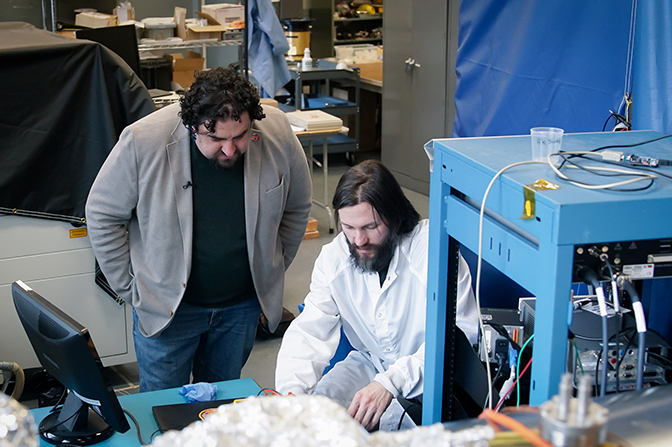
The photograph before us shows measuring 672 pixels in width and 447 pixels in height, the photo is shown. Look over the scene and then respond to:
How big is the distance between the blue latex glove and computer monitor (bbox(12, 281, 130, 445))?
22 cm


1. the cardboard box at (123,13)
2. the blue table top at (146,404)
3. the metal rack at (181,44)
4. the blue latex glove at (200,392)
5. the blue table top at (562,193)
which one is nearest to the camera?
the blue table top at (562,193)

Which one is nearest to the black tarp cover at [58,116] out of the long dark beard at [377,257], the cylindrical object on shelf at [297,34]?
the long dark beard at [377,257]

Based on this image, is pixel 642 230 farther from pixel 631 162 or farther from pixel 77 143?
pixel 77 143

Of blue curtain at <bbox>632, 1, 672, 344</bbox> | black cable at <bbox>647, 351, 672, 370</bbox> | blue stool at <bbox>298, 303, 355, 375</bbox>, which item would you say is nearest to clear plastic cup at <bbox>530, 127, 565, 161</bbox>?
black cable at <bbox>647, 351, 672, 370</bbox>

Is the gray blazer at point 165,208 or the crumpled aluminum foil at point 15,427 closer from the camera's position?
the crumpled aluminum foil at point 15,427

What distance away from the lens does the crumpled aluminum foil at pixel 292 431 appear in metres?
0.56

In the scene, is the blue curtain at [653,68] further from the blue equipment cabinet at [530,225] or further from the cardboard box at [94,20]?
the cardboard box at [94,20]

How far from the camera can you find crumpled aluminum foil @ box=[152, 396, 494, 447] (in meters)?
0.56

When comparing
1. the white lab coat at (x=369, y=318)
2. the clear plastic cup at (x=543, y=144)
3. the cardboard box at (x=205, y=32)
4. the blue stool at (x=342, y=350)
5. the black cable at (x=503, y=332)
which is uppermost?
the cardboard box at (x=205, y=32)

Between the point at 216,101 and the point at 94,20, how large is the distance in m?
2.96

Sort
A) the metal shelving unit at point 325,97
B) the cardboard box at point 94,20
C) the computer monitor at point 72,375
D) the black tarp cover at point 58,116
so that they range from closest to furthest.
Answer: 1. the computer monitor at point 72,375
2. the black tarp cover at point 58,116
3. the cardboard box at point 94,20
4. the metal shelving unit at point 325,97

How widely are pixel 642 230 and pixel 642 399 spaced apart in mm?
291

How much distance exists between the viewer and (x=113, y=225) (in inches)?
81.5

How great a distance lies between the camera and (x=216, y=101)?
183 cm
